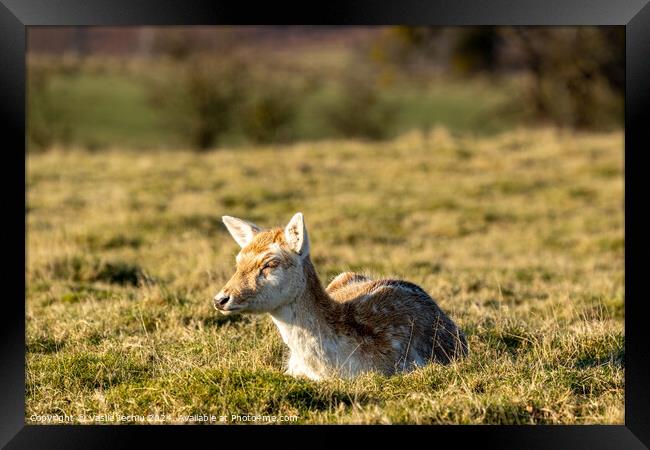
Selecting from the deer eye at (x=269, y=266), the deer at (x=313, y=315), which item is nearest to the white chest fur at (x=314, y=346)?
the deer at (x=313, y=315)

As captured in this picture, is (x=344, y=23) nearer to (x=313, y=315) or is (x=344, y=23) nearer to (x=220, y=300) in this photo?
(x=220, y=300)

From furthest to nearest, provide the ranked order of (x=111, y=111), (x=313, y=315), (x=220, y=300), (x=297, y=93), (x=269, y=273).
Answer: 1. (x=111, y=111)
2. (x=297, y=93)
3. (x=313, y=315)
4. (x=269, y=273)
5. (x=220, y=300)

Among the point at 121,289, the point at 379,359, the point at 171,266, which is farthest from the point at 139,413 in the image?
the point at 171,266

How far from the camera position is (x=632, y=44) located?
5.75 metres

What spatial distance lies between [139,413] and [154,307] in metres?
3.18

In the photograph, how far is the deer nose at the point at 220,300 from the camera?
266 inches

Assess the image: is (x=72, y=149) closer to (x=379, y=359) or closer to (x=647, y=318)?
(x=379, y=359)

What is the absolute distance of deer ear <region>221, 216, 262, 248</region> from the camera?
738 cm

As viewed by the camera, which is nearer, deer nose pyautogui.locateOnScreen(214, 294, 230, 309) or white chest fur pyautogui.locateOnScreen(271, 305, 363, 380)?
deer nose pyautogui.locateOnScreen(214, 294, 230, 309)

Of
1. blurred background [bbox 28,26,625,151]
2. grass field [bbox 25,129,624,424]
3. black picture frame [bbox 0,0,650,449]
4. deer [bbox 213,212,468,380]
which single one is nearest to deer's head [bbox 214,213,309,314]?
deer [bbox 213,212,468,380]

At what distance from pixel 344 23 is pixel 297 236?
191cm

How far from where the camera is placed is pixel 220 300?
22.2 ft

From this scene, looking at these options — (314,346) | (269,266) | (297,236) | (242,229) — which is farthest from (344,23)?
(314,346)

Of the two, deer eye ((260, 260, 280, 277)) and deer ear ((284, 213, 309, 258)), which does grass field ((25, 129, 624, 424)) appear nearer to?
deer eye ((260, 260, 280, 277))
